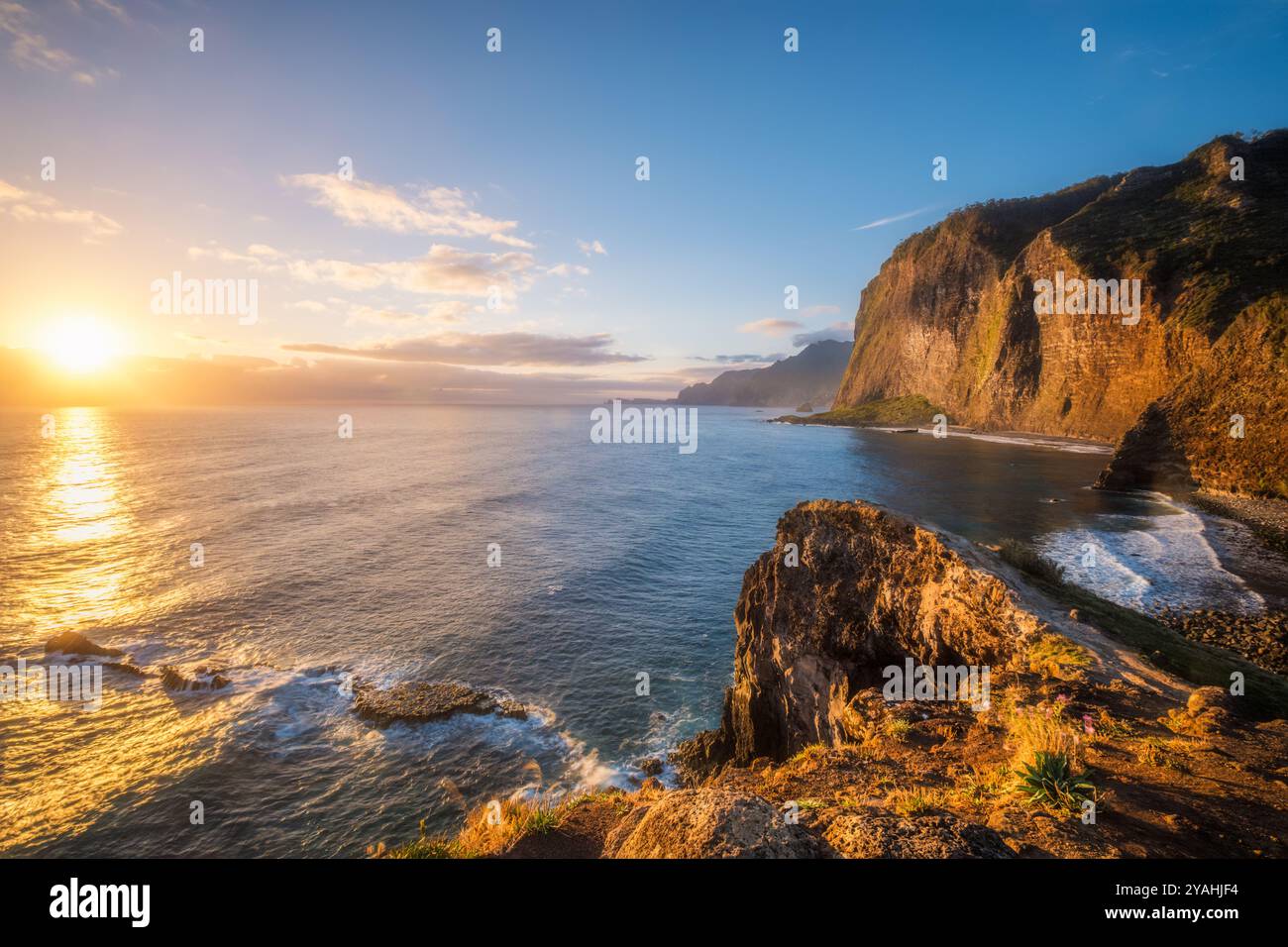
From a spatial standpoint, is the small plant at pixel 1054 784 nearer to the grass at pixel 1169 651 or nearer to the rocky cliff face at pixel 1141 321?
the grass at pixel 1169 651

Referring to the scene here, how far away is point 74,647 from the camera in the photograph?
1056 inches

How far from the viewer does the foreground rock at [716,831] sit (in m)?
4.66

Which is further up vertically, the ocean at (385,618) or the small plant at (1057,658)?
the small plant at (1057,658)

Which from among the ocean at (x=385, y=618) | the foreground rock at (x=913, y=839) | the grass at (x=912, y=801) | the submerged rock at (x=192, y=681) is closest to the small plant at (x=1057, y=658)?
the grass at (x=912, y=801)

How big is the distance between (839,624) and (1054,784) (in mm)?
9272

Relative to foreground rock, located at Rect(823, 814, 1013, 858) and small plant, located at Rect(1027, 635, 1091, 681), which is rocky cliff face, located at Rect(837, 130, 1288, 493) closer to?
small plant, located at Rect(1027, 635, 1091, 681)

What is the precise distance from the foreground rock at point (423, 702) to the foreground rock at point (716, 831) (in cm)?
1929

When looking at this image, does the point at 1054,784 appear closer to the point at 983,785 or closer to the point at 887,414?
the point at 983,785

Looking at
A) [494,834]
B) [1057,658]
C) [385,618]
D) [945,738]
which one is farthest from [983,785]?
[385,618]

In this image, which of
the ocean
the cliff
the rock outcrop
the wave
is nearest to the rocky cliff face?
the ocean

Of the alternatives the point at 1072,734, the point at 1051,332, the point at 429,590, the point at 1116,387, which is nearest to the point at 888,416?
the point at 1051,332

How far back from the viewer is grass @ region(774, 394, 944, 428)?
148 metres
